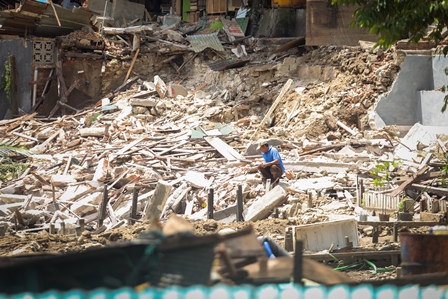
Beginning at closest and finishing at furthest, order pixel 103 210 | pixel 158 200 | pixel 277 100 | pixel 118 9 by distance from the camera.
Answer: pixel 103 210
pixel 158 200
pixel 277 100
pixel 118 9

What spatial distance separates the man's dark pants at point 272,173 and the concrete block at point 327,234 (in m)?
4.94


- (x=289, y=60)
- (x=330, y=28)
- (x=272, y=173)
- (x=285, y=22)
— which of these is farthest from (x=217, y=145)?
(x=285, y=22)

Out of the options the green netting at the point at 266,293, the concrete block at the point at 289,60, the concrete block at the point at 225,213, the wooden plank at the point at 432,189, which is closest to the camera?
the green netting at the point at 266,293

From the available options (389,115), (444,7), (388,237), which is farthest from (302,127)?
(444,7)

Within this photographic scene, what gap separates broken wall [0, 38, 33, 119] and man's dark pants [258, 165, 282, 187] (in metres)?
13.0

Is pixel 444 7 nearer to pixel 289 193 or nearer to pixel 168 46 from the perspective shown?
pixel 289 193

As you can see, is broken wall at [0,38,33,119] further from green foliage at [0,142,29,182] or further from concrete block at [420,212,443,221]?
concrete block at [420,212,443,221]

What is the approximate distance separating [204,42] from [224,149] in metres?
8.61

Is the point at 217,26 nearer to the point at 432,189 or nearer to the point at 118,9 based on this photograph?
the point at 118,9

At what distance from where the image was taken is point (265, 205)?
14680 mm

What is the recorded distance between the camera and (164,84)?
1019 inches

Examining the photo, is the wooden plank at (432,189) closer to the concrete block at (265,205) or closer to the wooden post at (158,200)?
the concrete block at (265,205)

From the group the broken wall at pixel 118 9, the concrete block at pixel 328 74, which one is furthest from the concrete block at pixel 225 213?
the broken wall at pixel 118 9

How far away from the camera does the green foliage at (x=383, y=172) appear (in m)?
14.7
